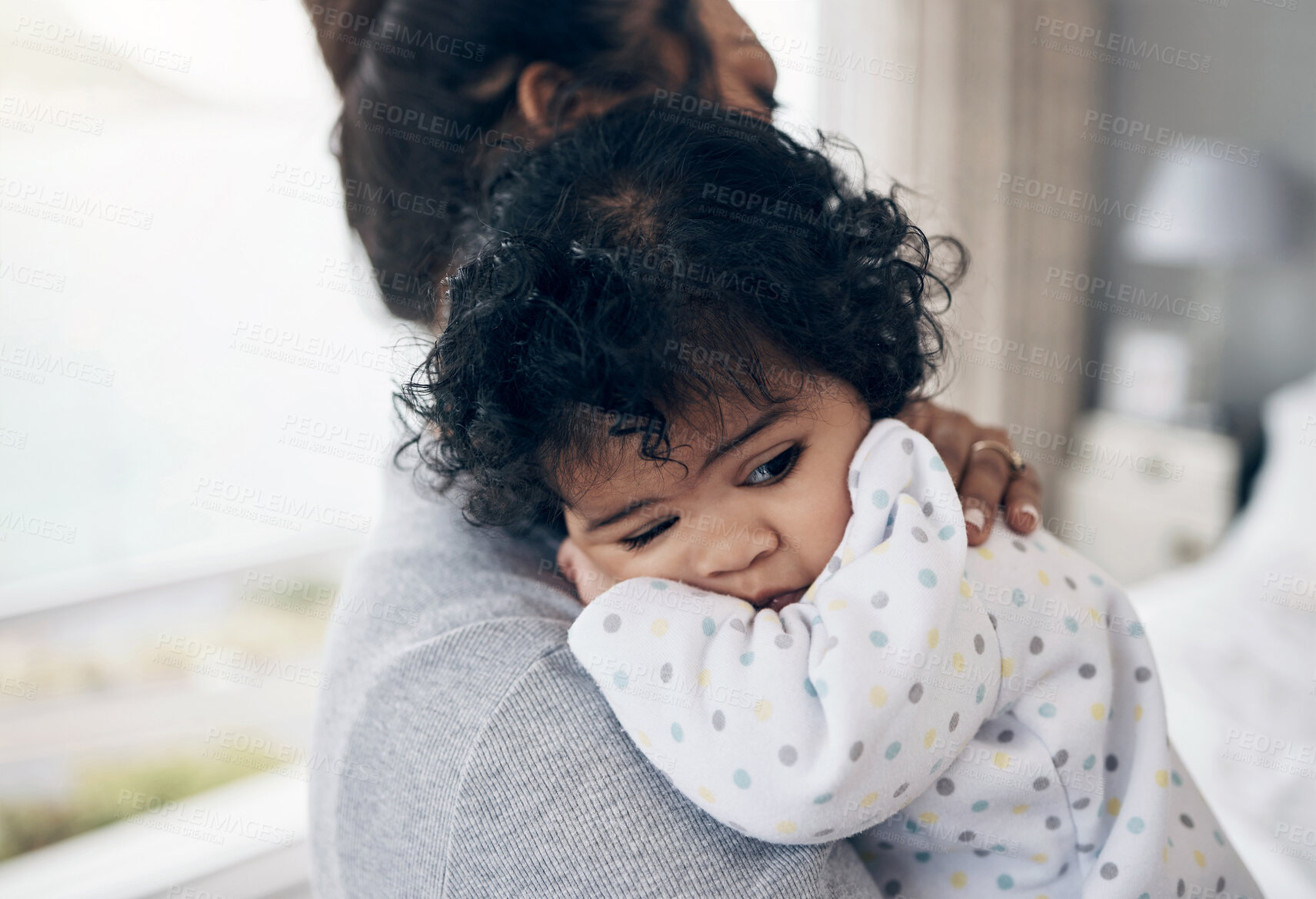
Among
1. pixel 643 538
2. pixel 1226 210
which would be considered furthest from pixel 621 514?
pixel 1226 210

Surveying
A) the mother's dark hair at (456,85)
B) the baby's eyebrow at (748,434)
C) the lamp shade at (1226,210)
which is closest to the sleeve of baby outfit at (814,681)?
the baby's eyebrow at (748,434)

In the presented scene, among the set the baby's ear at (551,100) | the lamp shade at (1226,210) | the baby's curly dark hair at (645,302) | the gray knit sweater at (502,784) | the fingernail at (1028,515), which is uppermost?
the baby's ear at (551,100)

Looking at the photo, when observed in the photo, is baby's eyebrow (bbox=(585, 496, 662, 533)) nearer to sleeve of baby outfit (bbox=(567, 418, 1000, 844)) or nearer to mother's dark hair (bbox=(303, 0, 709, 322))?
sleeve of baby outfit (bbox=(567, 418, 1000, 844))

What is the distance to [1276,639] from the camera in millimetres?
1500

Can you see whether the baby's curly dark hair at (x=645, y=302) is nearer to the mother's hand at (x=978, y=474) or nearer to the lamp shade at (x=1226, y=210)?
the mother's hand at (x=978, y=474)

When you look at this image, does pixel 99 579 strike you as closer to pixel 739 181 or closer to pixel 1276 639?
pixel 739 181

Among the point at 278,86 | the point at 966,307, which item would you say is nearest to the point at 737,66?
the point at 278,86

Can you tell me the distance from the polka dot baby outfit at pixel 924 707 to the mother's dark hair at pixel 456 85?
0.56 meters

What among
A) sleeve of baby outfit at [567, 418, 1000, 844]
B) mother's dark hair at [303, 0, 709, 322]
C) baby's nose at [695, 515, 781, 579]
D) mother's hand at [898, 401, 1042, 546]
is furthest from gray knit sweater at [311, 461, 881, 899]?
mother's dark hair at [303, 0, 709, 322]

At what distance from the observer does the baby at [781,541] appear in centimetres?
60

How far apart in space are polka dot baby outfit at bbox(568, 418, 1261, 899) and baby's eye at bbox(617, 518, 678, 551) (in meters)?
0.06

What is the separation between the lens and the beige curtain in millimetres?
2619

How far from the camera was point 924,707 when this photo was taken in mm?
603

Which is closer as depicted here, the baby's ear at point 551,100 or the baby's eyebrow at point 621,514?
the baby's eyebrow at point 621,514
